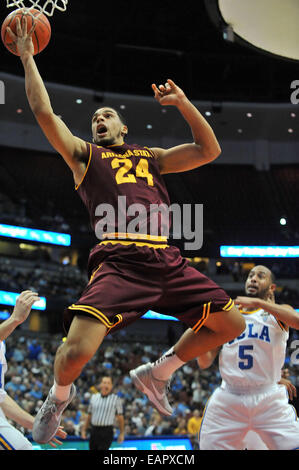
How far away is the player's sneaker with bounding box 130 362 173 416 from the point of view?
426 cm

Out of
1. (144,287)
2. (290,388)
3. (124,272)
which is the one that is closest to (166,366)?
(144,287)

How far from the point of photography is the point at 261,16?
8023 millimetres

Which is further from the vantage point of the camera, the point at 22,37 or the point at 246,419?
the point at 246,419

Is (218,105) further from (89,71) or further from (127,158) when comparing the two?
(127,158)

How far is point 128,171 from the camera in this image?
4059 mm

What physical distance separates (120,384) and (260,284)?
13.5 m

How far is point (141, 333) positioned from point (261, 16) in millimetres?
19917

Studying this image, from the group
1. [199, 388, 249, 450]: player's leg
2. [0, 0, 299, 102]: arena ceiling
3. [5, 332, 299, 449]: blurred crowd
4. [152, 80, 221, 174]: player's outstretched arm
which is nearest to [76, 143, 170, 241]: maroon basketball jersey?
[152, 80, 221, 174]: player's outstretched arm

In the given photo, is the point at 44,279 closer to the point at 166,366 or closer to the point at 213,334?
the point at 166,366

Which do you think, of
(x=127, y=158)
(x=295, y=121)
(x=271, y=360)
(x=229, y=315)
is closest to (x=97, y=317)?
(x=229, y=315)

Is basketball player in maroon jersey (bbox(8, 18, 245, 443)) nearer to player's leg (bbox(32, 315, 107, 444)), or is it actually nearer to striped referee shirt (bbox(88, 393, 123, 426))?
player's leg (bbox(32, 315, 107, 444))

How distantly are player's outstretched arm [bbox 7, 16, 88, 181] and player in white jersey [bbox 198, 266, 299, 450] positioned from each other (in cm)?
187

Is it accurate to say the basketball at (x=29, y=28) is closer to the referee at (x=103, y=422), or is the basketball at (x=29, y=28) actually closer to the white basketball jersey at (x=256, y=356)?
the white basketball jersey at (x=256, y=356)

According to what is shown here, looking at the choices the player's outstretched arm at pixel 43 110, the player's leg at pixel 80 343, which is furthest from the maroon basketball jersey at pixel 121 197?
the player's leg at pixel 80 343
